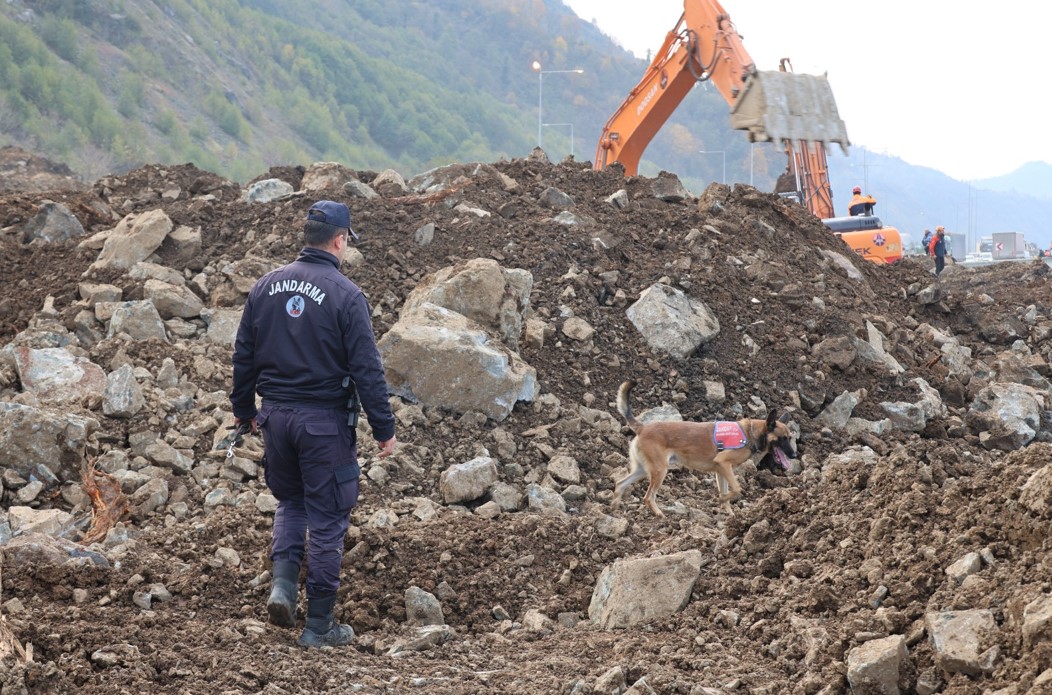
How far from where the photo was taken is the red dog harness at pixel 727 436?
23.3 ft

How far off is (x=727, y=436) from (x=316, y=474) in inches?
136

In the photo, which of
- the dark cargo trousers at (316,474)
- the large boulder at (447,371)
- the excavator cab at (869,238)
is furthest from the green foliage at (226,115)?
the dark cargo trousers at (316,474)

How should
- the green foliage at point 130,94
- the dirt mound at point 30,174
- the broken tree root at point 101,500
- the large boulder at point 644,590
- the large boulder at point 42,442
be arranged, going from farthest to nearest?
the green foliage at point 130,94 → the dirt mound at point 30,174 → the large boulder at point 42,442 → the broken tree root at point 101,500 → the large boulder at point 644,590

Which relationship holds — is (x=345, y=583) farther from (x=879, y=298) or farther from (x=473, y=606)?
(x=879, y=298)

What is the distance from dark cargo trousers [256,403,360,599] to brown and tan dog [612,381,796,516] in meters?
2.93

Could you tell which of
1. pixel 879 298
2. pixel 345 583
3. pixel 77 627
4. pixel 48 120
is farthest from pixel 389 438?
pixel 48 120

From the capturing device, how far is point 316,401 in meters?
4.65

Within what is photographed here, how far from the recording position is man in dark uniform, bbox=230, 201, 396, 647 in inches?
182

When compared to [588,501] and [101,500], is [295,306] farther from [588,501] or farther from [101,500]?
[588,501]

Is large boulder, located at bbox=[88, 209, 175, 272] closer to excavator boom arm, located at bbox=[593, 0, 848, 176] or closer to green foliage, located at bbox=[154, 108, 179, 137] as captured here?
excavator boom arm, located at bbox=[593, 0, 848, 176]

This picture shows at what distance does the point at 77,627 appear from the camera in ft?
13.7

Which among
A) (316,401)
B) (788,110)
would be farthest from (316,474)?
(788,110)

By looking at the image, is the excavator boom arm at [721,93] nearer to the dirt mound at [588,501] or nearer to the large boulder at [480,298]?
the dirt mound at [588,501]

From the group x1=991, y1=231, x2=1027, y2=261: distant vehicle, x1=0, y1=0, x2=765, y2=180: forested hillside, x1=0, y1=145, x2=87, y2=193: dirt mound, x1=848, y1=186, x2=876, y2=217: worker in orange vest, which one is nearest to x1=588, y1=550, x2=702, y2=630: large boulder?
x1=0, y1=145, x2=87, y2=193: dirt mound
